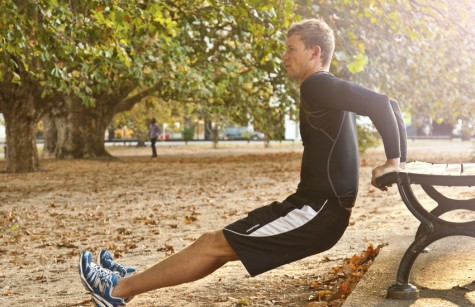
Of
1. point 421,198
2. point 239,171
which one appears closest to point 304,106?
point 421,198

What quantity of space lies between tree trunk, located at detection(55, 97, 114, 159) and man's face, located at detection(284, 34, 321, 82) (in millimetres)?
27011

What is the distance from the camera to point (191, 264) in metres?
4.09

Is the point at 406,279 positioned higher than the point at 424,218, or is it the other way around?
the point at 424,218

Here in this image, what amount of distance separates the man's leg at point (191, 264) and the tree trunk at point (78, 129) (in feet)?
87.7

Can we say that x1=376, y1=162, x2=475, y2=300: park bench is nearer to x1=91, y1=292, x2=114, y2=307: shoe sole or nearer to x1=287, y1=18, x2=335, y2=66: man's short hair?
x1=287, y1=18, x2=335, y2=66: man's short hair

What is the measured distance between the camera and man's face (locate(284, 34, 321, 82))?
13.1 feet

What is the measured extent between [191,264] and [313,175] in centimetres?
78

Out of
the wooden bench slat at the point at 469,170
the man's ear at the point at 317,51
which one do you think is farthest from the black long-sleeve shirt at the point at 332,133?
the wooden bench slat at the point at 469,170

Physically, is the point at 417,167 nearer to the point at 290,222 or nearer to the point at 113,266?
the point at 290,222

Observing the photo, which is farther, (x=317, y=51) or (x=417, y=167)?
(x=417, y=167)

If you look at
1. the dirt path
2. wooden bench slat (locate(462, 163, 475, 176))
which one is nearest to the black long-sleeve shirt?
wooden bench slat (locate(462, 163, 475, 176))

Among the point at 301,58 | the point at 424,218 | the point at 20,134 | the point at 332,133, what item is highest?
the point at 301,58

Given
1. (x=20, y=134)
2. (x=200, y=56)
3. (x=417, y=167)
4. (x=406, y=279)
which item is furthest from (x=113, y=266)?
(x=200, y=56)

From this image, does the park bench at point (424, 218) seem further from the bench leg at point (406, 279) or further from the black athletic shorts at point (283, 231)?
the black athletic shorts at point (283, 231)
